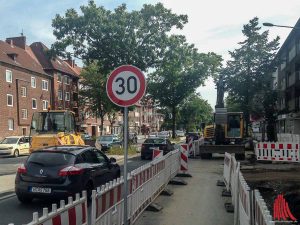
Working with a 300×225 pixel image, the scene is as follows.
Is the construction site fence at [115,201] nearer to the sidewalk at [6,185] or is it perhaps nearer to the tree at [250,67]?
the sidewalk at [6,185]

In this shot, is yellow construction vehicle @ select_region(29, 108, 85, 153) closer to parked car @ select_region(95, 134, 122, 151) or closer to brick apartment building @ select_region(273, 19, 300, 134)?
parked car @ select_region(95, 134, 122, 151)

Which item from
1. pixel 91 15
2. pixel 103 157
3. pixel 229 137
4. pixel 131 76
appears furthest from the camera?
pixel 91 15

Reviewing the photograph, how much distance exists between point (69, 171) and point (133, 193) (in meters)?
2.22

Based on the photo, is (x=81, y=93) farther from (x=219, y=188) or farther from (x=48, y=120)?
(x=219, y=188)

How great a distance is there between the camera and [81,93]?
199ft

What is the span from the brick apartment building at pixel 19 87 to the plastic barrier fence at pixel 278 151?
109ft

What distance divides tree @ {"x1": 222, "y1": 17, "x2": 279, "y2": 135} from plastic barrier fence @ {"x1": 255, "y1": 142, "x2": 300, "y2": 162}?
63.4ft

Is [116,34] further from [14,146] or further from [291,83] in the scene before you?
[291,83]

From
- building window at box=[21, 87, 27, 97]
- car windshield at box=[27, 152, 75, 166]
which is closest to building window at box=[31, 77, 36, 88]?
building window at box=[21, 87, 27, 97]

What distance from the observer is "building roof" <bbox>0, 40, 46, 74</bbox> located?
52503 millimetres

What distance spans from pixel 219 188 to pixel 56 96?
53084 mm

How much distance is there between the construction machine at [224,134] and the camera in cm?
2500

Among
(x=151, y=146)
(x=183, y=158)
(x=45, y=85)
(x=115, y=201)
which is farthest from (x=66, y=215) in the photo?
(x=45, y=85)

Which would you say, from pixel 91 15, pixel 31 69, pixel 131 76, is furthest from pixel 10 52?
pixel 131 76
